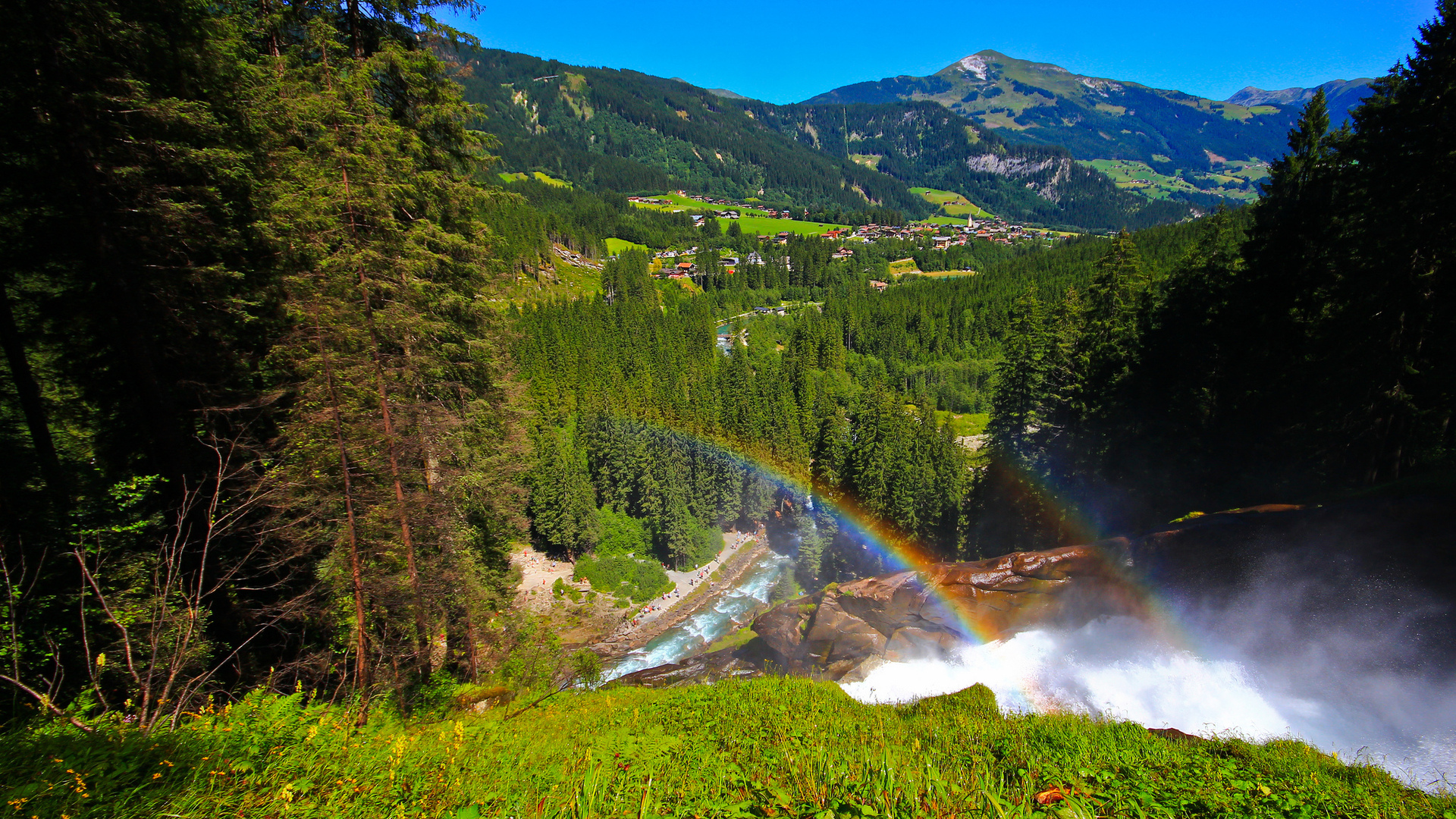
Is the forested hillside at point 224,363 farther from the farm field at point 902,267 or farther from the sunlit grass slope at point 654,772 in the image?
the farm field at point 902,267

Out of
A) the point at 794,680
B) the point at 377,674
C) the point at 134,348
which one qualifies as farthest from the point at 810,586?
the point at 134,348

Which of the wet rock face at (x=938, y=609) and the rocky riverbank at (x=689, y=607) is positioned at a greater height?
→ the wet rock face at (x=938, y=609)

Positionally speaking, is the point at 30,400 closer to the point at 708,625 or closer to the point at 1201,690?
the point at 1201,690


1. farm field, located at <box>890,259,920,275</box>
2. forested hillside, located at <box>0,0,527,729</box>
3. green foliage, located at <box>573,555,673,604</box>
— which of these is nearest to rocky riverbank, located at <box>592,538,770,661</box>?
green foliage, located at <box>573,555,673,604</box>

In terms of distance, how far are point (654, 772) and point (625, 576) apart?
132ft

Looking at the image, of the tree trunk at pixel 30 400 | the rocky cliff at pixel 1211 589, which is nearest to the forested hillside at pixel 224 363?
the tree trunk at pixel 30 400

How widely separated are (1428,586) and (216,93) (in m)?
24.9

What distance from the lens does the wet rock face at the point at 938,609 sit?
17141 mm

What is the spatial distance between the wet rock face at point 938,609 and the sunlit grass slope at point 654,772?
10721mm

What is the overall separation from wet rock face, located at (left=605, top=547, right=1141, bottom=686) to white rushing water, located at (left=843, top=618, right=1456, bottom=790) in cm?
61

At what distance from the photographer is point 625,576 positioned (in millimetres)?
43156

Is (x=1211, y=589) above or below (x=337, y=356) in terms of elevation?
below

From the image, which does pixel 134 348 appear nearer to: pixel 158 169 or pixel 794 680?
pixel 158 169

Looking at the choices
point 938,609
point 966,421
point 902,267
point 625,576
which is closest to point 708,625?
point 625,576
